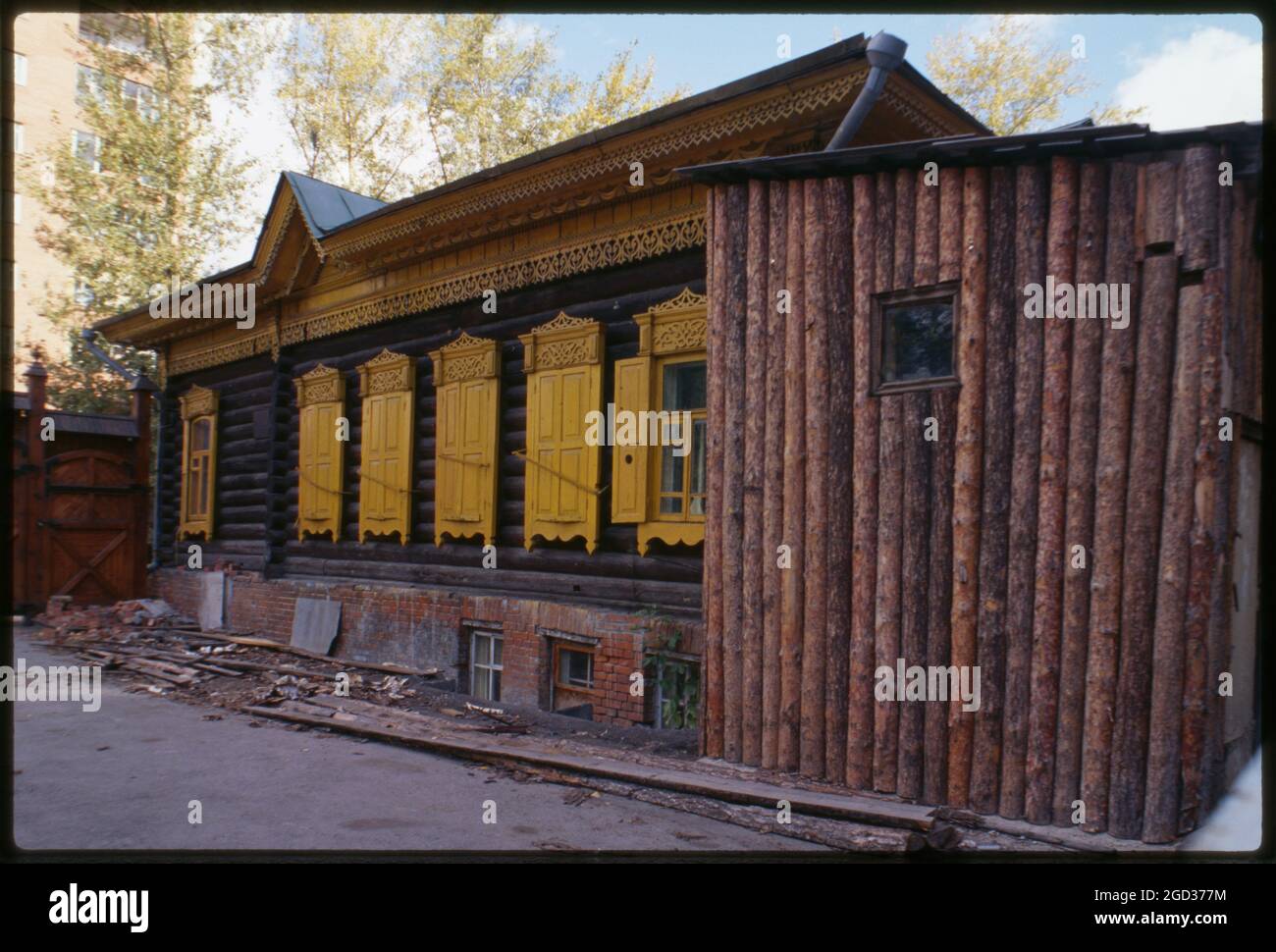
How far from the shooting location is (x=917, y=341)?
5566mm

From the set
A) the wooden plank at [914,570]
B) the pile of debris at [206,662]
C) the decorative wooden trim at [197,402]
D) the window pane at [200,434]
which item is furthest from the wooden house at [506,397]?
the wooden plank at [914,570]

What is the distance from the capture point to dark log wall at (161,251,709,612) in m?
8.47

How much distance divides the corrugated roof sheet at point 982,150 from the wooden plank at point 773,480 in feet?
0.88

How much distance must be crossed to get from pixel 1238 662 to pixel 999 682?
1.78 meters

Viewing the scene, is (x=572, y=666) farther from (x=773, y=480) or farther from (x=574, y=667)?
(x=773, y=480)

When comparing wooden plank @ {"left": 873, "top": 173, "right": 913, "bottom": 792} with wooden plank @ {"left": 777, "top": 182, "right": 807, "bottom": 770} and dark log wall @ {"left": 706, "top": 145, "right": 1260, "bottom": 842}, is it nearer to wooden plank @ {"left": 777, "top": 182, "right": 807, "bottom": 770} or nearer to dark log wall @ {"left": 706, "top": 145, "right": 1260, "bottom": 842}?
dark log wall @ {"left": 706, "top": 145, "right": 1260, "bottom": 842}

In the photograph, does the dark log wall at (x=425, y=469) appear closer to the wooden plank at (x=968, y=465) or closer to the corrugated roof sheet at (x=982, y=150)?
the corrugated roof sheet at (x=982, y=150)

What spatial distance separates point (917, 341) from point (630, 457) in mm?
3403

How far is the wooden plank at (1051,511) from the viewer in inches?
188

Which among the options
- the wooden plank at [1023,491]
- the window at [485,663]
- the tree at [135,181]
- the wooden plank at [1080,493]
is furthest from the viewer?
the tree at [135,181]

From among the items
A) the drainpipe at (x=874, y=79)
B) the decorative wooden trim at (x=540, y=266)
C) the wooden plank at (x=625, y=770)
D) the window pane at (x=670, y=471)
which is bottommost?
the wooden plank at (x=625, y=770)

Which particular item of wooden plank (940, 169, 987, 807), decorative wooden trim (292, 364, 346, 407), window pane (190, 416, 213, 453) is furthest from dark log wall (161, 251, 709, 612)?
wooden plank (940, 169, 987, 807)

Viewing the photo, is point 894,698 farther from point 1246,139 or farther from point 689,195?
point 689,195

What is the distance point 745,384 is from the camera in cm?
627
